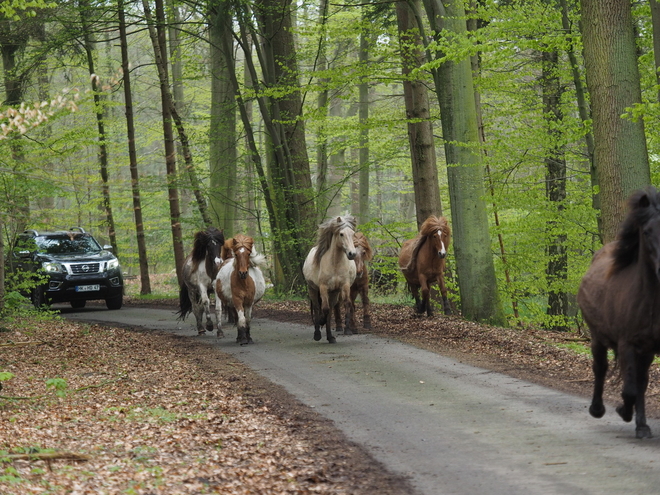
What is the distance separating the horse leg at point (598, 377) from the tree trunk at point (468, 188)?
25.5 ft

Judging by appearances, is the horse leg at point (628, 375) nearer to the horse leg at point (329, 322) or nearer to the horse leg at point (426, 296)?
the horse leg at point (329, 322)

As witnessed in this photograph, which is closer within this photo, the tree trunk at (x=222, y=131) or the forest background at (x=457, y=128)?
the forest background at (x=457, y=128)

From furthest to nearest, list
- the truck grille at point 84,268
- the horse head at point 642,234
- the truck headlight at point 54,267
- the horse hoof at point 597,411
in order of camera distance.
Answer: the truck grille at point 84,268 → the truck headlight at point 54,267 → the horse hoof at point 597,411 → the horse head at point 642,234

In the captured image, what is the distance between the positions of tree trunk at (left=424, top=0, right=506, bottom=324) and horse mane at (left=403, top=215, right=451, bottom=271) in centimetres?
85

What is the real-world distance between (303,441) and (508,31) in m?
9.05

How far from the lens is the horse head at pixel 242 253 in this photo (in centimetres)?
1374

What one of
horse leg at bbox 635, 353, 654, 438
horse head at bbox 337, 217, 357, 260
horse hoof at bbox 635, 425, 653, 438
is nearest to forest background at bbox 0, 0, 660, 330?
horse head at bbox 337, 217, 357, 260

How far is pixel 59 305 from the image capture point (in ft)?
87.6

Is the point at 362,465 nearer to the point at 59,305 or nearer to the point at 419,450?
the point at 419,450

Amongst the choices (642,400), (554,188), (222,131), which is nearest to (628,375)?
(642,400)

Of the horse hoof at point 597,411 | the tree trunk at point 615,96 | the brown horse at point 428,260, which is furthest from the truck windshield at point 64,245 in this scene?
the horse hoof at point 597,411

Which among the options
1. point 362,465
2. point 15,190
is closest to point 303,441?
point 362,465

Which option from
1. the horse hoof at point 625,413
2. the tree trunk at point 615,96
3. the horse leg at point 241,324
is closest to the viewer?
the horse hoof at point 625,413

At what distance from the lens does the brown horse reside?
16.0 m
